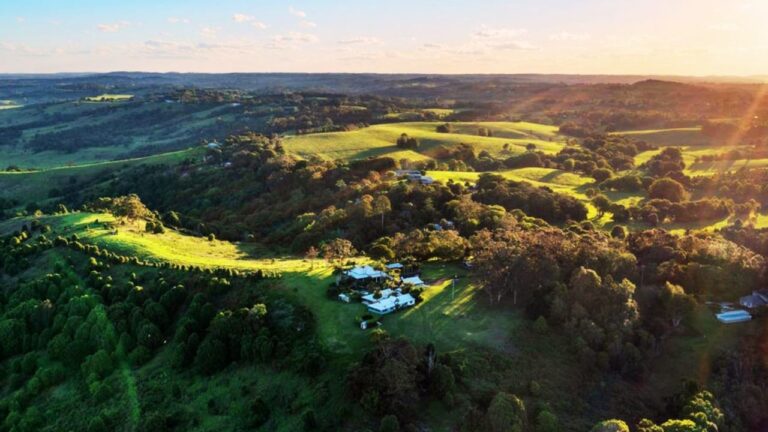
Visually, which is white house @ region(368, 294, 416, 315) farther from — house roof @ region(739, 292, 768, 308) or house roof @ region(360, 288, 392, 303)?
house roof @ region(739, 292, 768, 308)

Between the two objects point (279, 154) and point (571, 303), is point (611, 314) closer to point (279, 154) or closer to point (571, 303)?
point (571, 303)

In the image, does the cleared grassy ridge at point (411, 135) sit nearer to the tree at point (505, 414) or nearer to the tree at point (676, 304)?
the tree at point (676, 304)

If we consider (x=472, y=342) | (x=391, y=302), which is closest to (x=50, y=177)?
(x=391, y=302)

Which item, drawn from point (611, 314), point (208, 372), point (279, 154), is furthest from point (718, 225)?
point (279, 154)

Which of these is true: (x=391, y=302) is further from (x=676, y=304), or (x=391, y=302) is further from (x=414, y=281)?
(x=676, y=304)

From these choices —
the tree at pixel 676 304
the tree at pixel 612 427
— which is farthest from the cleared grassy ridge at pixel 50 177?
the tree at pixel 612 427

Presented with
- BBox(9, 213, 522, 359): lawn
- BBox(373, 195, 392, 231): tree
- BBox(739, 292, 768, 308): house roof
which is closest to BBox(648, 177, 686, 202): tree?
BBox(739, 292, 768, 308): house roof

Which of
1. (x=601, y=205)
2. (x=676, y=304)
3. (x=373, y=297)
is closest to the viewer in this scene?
(x=373, y=297)
